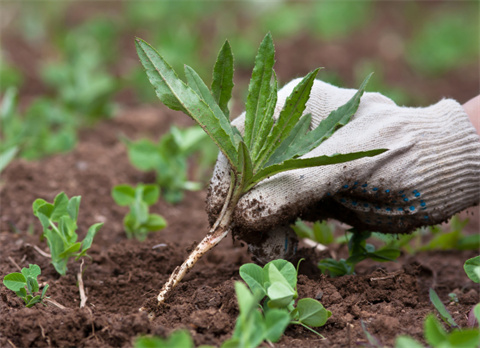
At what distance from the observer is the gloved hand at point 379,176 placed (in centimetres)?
150

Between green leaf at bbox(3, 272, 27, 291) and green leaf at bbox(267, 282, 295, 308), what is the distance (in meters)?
0.72

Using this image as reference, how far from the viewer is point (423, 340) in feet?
4.02

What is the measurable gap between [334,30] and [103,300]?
515 centimetres

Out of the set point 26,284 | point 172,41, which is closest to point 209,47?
point 172,41

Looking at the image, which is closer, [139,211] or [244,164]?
[244,164]

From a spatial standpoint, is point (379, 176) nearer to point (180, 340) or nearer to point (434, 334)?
point (434, 334)

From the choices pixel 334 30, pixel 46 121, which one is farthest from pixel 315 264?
pixel 334 30

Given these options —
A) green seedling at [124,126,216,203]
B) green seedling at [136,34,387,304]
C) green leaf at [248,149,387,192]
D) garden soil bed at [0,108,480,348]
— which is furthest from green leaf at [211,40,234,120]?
green seedling at [124,126,216,203]

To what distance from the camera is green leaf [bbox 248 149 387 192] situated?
1290mm

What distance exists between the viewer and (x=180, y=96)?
141 centimetres

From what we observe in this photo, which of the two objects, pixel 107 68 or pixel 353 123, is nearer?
pixel 353 123

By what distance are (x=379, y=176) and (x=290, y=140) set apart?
0.31 meters

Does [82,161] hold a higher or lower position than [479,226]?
higher

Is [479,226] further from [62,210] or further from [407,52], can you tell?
[407,52]
